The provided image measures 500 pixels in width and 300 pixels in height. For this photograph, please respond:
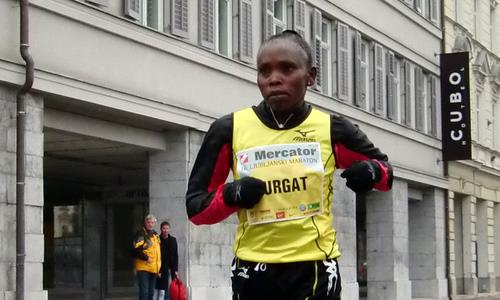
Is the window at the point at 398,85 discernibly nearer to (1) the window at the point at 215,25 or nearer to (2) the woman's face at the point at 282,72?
(1) the window at the point at 215,25

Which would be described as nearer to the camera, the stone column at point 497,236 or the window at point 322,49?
the window at point 322,49

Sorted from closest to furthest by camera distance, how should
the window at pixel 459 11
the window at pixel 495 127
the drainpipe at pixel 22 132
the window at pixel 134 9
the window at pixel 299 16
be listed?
the drainpipe at pixel 22 132 < the window at pixel 134 9 < the window at pixel 299 16 < the window at pixel 459 11 < the window at pixel 495 127

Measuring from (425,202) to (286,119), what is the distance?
92.3 ft

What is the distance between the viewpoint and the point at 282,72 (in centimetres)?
400

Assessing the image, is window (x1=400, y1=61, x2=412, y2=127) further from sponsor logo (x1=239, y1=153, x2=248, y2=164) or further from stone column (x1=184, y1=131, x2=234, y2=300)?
sponsor logo (x1=239, y1=153, x2=248, y2=164)

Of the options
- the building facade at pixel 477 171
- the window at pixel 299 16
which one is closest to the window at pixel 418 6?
the building facade at pixel 477 171

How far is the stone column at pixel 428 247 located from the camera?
30922 mm

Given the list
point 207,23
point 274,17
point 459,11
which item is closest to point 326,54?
point 274,17

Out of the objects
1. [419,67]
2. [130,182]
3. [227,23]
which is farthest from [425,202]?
[227,23]

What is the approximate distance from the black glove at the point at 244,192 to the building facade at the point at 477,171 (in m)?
28.8

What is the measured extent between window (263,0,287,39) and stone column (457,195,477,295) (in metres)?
15.3

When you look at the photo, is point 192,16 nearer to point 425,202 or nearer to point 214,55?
point 214,55

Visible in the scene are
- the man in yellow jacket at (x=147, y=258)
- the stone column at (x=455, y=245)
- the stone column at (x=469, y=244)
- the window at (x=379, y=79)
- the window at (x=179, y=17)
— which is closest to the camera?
the man in yellow jacket at (x=147, y=258)

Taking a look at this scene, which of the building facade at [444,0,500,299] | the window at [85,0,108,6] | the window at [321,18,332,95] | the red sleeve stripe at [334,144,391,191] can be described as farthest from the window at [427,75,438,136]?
the red sleeve stripe at [334,144,391,191]
